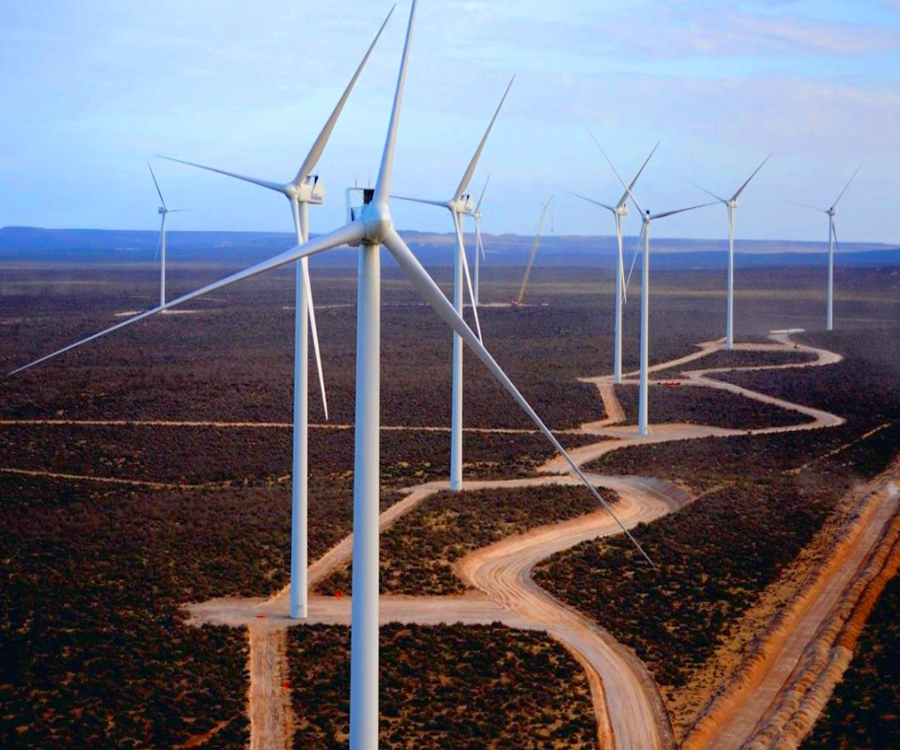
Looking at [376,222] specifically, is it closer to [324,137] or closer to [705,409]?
[324,137]

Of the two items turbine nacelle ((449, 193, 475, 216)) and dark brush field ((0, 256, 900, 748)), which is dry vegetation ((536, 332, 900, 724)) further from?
turbine nacelle ((449, 193, 475, 216))

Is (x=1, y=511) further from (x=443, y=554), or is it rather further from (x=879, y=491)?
(x=879, y=491)

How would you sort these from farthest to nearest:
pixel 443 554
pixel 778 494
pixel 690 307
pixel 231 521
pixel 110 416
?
1. pixel 690 307
2. pixel 110 416
3. pixel 778 494
4. pixel 231 521
5. pixel 443 554

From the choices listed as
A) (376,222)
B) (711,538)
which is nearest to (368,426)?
(376,222)

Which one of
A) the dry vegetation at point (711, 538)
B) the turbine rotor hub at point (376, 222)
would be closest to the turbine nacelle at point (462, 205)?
the dry vegetation at point (711, 538)

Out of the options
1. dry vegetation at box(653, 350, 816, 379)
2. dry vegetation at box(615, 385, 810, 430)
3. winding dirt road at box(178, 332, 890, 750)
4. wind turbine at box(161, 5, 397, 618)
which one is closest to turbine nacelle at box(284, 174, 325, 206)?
wind turbine at box(161, 5, 397, 618)

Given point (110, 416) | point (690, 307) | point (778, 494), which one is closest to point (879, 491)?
point (778, 494)
